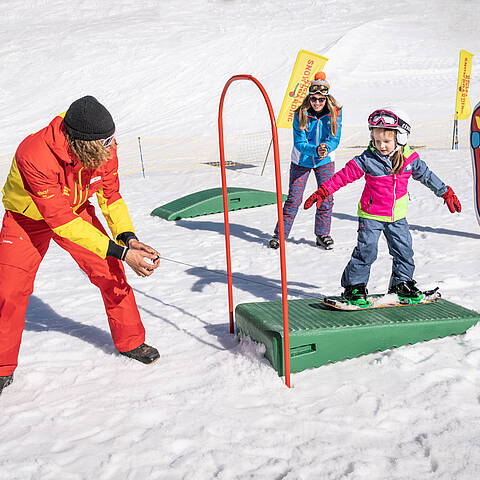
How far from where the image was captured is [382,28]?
31844 mm

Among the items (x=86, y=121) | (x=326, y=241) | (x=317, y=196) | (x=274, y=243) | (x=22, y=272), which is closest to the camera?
(x=86, y=121)

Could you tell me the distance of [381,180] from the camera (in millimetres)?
3680

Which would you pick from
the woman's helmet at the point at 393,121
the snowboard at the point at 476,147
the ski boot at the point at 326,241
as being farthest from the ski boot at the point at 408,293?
the ski boot at the point at 326,241

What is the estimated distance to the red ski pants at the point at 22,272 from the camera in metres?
3.05

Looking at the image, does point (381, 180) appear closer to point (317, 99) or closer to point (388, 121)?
point (388, 121)

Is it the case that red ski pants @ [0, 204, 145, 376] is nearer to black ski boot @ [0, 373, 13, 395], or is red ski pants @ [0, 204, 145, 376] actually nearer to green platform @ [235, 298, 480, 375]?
black ski boot @ [0, 373, 13, 395]

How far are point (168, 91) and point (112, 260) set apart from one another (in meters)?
22.9

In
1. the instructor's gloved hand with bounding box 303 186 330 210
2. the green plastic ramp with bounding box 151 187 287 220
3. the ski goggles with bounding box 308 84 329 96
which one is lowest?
the green plastic ramp with bounding box 151 187 287 220

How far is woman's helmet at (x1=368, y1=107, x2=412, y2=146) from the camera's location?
3438 millimetres

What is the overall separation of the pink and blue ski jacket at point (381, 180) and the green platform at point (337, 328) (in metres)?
0.69

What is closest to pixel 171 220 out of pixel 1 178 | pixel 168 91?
pixel 1 178

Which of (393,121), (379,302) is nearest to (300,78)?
(393,121)

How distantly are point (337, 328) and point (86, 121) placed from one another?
1.89 metres

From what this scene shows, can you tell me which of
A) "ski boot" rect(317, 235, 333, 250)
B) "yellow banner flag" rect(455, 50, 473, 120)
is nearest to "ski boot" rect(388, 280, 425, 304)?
"ski boot" rect(317, 235, 333, 250)
